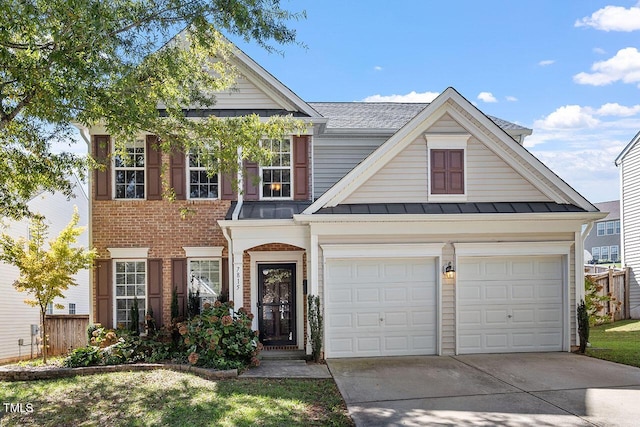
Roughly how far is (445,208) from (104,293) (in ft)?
28.6

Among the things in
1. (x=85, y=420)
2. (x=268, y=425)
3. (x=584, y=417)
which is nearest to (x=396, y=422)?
(x=268, y=425)

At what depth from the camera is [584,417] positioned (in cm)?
706

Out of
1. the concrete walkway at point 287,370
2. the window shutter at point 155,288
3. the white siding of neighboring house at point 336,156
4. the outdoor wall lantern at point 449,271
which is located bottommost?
the concrete walkway at point 287,370

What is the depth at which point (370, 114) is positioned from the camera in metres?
16.5

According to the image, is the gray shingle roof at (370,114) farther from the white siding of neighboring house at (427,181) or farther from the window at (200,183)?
the window at (200,183)

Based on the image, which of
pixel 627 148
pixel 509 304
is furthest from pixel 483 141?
pixel 627 148

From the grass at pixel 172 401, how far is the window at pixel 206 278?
10.4 feet

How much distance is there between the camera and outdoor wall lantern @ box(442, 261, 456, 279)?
11633 millimetres

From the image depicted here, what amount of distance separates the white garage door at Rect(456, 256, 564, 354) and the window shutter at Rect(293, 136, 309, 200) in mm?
4377

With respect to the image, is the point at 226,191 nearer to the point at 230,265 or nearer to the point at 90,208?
the point at 230,265

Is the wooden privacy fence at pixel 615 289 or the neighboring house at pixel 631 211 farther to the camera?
the neighboring house at pixel 631 211

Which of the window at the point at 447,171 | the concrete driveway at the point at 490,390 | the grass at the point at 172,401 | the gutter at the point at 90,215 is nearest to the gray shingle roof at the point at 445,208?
the window at the point at 447,171

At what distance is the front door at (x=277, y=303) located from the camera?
508 inches

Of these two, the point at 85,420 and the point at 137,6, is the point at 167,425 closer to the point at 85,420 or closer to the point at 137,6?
the point at 85,420
